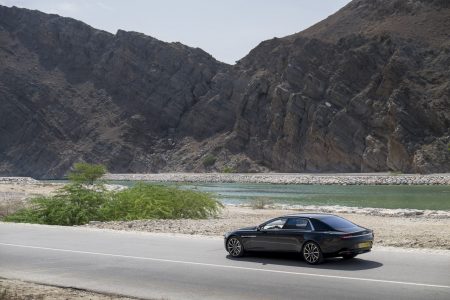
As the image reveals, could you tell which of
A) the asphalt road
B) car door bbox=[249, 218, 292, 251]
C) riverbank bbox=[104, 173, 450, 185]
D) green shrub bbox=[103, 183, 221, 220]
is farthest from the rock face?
car door bbox=[249, 218, 292, 251]

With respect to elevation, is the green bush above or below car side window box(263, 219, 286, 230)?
below

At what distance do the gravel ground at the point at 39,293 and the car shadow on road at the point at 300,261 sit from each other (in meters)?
4.63

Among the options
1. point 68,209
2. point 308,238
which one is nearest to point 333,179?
point 68,209

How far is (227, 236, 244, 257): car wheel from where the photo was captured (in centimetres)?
1527

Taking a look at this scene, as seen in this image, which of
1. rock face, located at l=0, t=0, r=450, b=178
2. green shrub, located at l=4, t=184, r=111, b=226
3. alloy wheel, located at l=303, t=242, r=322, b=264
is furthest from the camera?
rock face, located at l=0, t=0, r=450, b=178

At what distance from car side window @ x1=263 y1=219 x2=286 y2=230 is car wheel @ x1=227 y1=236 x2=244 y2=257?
0.82 m

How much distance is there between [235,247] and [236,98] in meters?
133

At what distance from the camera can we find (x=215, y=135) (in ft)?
473

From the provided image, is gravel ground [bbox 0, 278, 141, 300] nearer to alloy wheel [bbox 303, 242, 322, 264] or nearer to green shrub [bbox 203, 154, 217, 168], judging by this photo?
alloy wheel [bbox 303, 242, 322, 264]

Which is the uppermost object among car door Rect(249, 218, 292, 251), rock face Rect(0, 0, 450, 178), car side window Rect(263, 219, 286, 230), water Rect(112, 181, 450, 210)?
rock face Rect(0, 0, 450, 178)

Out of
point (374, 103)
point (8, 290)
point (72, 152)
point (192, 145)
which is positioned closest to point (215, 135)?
point (192, 145)

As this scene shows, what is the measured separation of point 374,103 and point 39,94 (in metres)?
91.7

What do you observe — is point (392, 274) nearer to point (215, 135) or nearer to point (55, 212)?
point (55, 212)

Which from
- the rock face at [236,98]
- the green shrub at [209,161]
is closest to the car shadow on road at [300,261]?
the rock face at [236,98]
